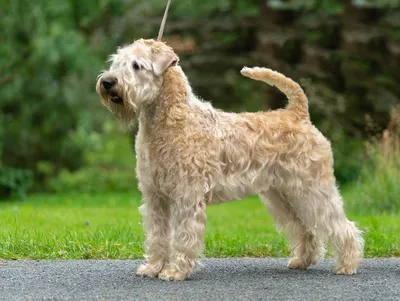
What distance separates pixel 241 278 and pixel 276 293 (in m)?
0.74

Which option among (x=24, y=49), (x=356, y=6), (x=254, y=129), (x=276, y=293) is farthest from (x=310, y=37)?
(x=276, y=293)

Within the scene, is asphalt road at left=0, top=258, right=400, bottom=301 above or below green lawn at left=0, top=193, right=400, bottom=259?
→ above

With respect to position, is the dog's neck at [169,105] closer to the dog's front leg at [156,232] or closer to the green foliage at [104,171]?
the dog's front leg at [156,232]

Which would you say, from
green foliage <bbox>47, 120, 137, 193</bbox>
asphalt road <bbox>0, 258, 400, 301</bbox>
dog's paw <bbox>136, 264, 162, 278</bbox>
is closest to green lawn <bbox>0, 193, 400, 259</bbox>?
asphalt road <bbox>0, 258, 400, 301</bbox>

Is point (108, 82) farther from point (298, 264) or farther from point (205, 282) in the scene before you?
point (298, 264)

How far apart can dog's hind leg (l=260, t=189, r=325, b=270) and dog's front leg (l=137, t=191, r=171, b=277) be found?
1155 millimetres

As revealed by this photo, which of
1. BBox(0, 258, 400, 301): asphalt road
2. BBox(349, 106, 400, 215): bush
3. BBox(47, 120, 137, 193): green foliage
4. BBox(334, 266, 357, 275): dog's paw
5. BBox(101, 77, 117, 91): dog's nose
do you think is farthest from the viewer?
BBox(47, 120, 137, 193): green foliage

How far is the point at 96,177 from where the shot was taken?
2042cm

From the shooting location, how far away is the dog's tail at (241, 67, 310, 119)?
23.6 ft

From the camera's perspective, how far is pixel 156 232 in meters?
6.70

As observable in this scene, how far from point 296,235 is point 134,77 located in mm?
2301

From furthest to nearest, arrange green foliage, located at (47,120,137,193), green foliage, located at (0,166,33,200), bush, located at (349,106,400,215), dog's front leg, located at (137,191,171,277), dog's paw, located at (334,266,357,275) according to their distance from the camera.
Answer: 1. green foliage, located at (47,120,137,193)
2. green foliage, located at (0,166,33,200)
3. bush, located at (349,106,400,215)
4. dog's paw, located at (334,266,357,275)
5. dog's front leg, located at (137,191,171,277)

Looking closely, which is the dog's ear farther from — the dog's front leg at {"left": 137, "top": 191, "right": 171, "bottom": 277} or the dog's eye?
the dog's front leg at {"left": 137, "top": 191, "right": 171, "bottom": 277}

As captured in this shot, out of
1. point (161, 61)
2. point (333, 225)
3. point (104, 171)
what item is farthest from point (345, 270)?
point (104, 171)
